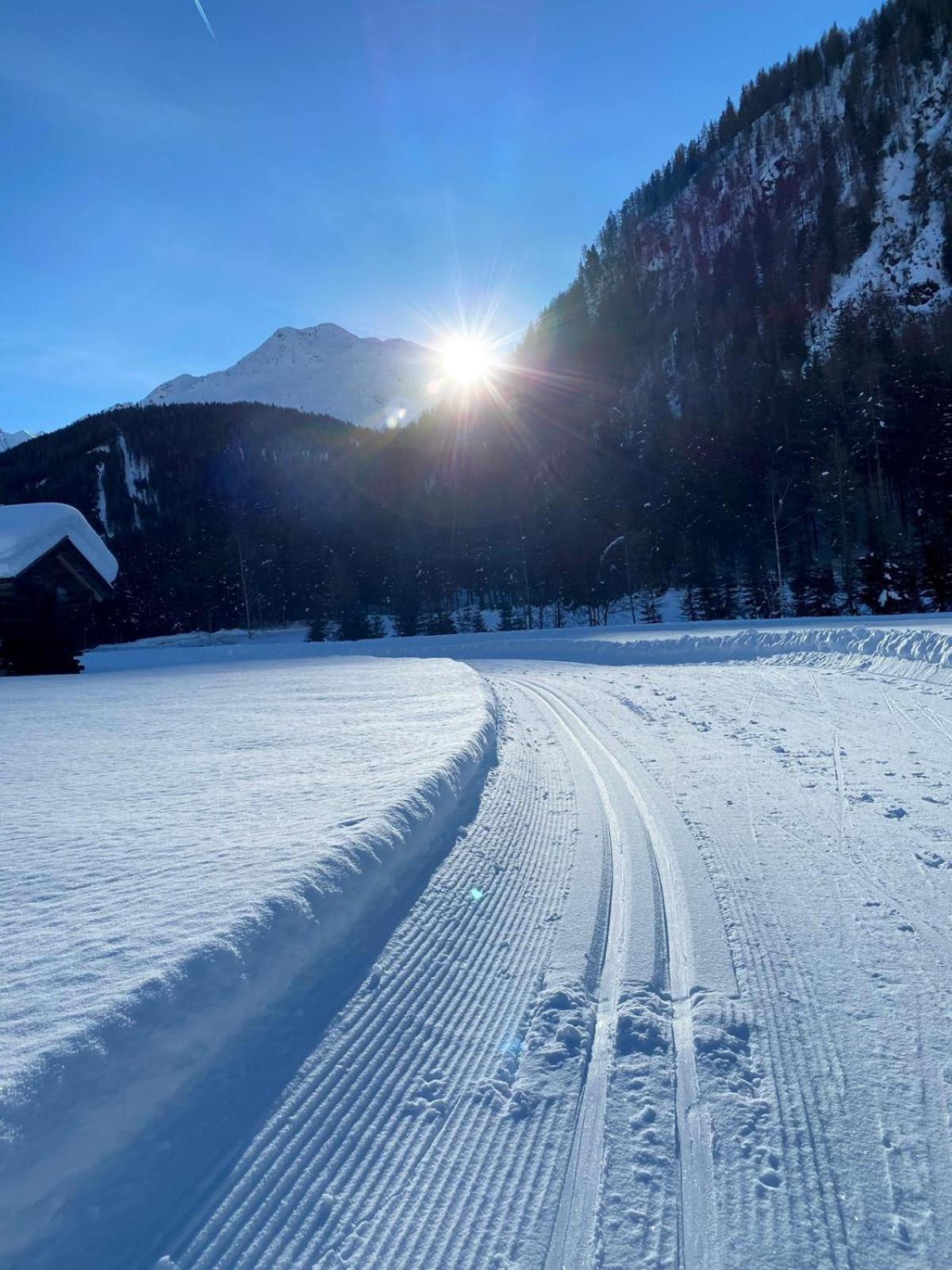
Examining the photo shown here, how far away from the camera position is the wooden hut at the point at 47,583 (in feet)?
66.7

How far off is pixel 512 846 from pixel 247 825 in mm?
2004

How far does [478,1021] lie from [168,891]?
196 cm

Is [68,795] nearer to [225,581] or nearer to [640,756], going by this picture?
[640,756]

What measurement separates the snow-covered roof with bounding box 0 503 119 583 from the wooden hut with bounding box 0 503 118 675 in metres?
0.02

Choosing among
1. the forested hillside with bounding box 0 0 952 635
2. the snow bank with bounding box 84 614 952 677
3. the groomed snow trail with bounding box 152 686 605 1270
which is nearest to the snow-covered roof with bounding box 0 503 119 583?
the snow bank with bounding box 84 614 952 677

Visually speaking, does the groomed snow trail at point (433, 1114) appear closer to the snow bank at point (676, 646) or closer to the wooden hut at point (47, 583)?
the snow bank at point (676, 646)

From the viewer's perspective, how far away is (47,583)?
22.0 metres

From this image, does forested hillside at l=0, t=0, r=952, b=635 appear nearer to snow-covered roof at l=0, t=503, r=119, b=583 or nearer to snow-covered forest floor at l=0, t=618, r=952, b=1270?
snow-covered roof at l=0, t=503, r=119, b=583

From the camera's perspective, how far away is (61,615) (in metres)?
22.9

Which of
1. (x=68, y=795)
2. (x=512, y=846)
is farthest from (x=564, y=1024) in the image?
(x=68, y=795)

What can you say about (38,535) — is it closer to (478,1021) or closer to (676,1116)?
(478,1021)

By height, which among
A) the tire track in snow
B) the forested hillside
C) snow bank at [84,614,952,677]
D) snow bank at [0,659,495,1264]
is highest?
the forested hillside

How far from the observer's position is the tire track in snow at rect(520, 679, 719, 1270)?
1760 millimetres

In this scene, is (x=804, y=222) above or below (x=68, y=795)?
above
